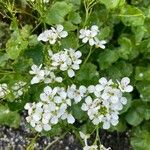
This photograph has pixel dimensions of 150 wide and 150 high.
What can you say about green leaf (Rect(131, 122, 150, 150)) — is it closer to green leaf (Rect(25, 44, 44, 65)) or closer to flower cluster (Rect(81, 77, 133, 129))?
flower cluster (Rect(81, 77, 133, 129))

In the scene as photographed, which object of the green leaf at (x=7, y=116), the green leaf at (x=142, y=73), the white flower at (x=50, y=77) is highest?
the white flower at (x=50, y=77)

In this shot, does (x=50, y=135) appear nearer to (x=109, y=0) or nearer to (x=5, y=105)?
(x=5, y=105)

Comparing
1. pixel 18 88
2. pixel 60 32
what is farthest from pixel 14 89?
pixel 60 32

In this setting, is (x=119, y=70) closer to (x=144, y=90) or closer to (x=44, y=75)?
(x=144, y=90)

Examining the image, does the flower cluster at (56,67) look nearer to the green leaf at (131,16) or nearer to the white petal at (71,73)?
the white petal at (71,73)

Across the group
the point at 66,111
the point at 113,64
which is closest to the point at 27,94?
the point at 66,111

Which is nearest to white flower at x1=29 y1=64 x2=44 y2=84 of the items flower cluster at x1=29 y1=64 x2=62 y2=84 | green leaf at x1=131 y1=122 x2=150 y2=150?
flower cluster at x1=29 y1=64 x2=62 y2=84

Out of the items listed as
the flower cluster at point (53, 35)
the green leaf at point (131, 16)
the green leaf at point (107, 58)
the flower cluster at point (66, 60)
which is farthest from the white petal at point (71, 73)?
the green leaf at point (131, 16)
